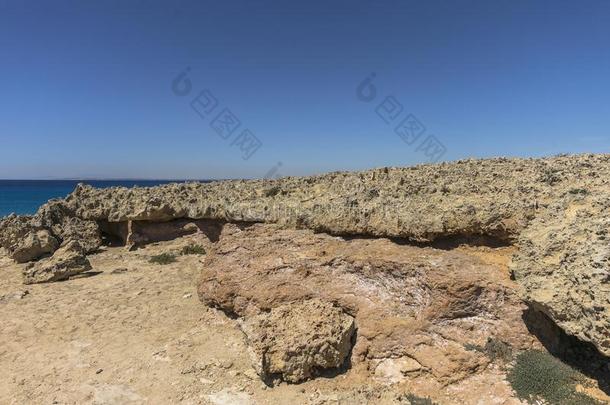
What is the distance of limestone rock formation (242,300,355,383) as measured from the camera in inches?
256

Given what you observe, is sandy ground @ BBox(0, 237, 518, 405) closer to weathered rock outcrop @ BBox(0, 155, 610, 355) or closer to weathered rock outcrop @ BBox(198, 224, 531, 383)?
weathered rock outcrop @ BBox(198, 224, 531, 383)

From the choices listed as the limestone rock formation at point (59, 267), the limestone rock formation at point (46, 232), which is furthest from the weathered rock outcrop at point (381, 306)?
the limestone rock formation at point (46, 232)

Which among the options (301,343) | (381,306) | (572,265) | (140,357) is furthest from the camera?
(140,357)

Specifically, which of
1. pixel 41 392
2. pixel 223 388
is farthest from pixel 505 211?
pixel 41 392

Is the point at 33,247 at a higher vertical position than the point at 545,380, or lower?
lower

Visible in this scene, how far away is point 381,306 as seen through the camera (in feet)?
23.0

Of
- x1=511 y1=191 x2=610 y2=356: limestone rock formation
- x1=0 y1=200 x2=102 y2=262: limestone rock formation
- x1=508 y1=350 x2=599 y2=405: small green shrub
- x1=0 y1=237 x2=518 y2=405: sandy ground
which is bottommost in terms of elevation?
x1=0 y1=237 x2=518 y2=405: sandy ground

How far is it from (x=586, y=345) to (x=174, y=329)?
285 inches

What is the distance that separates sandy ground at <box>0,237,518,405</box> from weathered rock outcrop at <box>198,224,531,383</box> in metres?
0.39

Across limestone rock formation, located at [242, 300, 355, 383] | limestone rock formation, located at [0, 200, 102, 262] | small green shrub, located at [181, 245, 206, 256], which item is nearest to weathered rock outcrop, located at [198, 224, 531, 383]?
limestone rock formation, located at [242, 300, 355, 383]

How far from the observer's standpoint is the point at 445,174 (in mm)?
9383

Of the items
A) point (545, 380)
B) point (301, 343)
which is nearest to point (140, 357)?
point (301, 343)

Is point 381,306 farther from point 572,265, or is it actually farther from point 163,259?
point 163,259

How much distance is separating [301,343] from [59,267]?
958 centimetres
